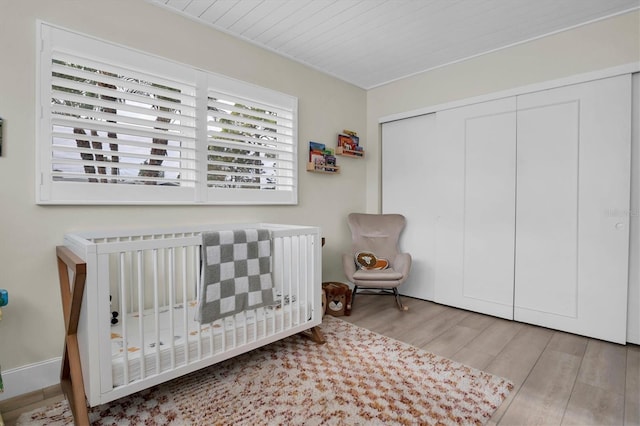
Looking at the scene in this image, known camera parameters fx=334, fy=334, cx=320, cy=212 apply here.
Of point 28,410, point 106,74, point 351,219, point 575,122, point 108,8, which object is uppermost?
point 108,8

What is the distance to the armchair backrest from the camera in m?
3.44

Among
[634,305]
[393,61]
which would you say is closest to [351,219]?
[393,61]

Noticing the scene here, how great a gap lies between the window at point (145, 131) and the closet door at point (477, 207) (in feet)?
5.24

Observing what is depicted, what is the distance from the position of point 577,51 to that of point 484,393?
252 centimetres

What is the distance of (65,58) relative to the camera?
1.88 meters

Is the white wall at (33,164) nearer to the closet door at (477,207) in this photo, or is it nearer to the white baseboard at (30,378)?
the white baseboard at (30,378)

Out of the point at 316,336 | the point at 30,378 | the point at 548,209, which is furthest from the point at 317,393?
the point at 548,209

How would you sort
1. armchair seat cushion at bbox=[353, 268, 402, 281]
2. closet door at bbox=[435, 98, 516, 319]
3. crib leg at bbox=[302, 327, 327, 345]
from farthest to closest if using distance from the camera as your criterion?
armchair seat cushion at bbox=[353, 268, 402, 281] < closet door at bbox=[435, 98, 516, 319] < crib leg at bbox=[302, 327, 327, 345]

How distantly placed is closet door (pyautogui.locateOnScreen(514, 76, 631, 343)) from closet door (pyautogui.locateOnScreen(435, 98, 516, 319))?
0.32 ft

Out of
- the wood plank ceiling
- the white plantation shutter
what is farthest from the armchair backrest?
the wood plank ceiling

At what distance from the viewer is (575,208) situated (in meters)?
2.52

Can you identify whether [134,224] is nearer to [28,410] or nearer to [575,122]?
[28,410]

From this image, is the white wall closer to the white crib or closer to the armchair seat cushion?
the white crib

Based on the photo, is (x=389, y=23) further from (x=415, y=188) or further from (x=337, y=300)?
(x=337, y=300)
